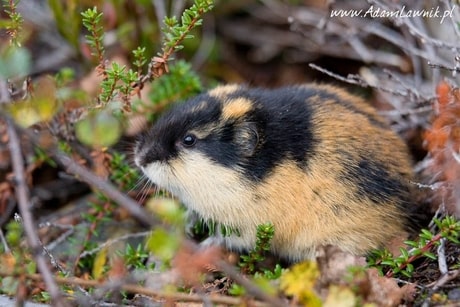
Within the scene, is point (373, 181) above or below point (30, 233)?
below

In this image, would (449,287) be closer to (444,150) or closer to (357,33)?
(444,150)

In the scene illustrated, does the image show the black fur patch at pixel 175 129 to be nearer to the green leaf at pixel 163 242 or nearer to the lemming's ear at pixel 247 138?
the lemming's ear at pixel 247 138

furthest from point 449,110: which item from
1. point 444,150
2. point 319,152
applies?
point 319,152

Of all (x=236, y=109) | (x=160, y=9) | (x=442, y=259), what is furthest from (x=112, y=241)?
(x=160, y=9)

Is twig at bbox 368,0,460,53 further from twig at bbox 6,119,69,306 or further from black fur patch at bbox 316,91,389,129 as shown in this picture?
twig at bbox 6,119,69,306

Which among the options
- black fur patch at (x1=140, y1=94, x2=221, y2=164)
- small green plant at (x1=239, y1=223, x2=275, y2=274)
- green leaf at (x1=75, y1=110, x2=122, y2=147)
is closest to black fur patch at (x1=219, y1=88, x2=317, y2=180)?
black fur patch at (x1=140, y1=94, x2=221, y2=164)

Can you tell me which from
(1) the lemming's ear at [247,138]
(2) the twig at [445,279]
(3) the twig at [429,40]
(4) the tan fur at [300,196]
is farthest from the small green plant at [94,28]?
(2) the twig at [445,279]

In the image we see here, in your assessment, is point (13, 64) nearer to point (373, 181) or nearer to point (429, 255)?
point (373, 181)
